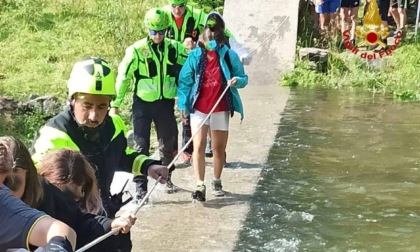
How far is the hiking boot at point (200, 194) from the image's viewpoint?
6734 millimetres

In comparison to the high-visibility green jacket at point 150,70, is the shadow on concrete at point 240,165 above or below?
below

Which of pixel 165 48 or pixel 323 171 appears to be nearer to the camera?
pixel 165 48

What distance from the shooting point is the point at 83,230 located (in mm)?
3471

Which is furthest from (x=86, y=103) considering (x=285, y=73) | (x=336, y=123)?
(x=285, y=73)

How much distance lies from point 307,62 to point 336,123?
9.30 feet

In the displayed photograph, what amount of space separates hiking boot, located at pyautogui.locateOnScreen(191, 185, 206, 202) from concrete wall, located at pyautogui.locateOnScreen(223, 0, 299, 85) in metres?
5.79

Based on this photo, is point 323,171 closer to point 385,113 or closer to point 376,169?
point 376,169

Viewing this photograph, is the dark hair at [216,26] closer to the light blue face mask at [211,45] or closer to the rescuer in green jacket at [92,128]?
the light blue face mask at [211,45]

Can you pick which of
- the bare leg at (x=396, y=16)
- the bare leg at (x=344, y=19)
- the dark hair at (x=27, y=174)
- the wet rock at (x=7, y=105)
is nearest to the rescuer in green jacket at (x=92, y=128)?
the dark hair at (x=27, y=174)

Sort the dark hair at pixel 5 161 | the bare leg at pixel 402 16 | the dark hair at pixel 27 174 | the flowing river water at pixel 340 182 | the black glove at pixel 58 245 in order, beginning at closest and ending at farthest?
the black glove at pixel 58 245 → the dark hair at pixel 5 161 → the dark hair at pixel 27 174 → the flowing river water at pixel 340 182 → the bare leg at pixel 402 16

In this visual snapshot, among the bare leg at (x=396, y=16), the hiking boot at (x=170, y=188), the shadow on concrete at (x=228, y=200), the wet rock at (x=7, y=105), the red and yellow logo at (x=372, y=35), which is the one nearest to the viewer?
the shadow on concrete at (x=228, y=200)

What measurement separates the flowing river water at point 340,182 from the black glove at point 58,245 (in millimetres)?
3174

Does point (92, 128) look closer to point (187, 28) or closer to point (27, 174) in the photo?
point (27, 174)

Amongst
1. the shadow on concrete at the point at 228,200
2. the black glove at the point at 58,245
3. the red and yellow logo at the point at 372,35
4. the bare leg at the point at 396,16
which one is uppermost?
the bare leg at the point at 396,16
